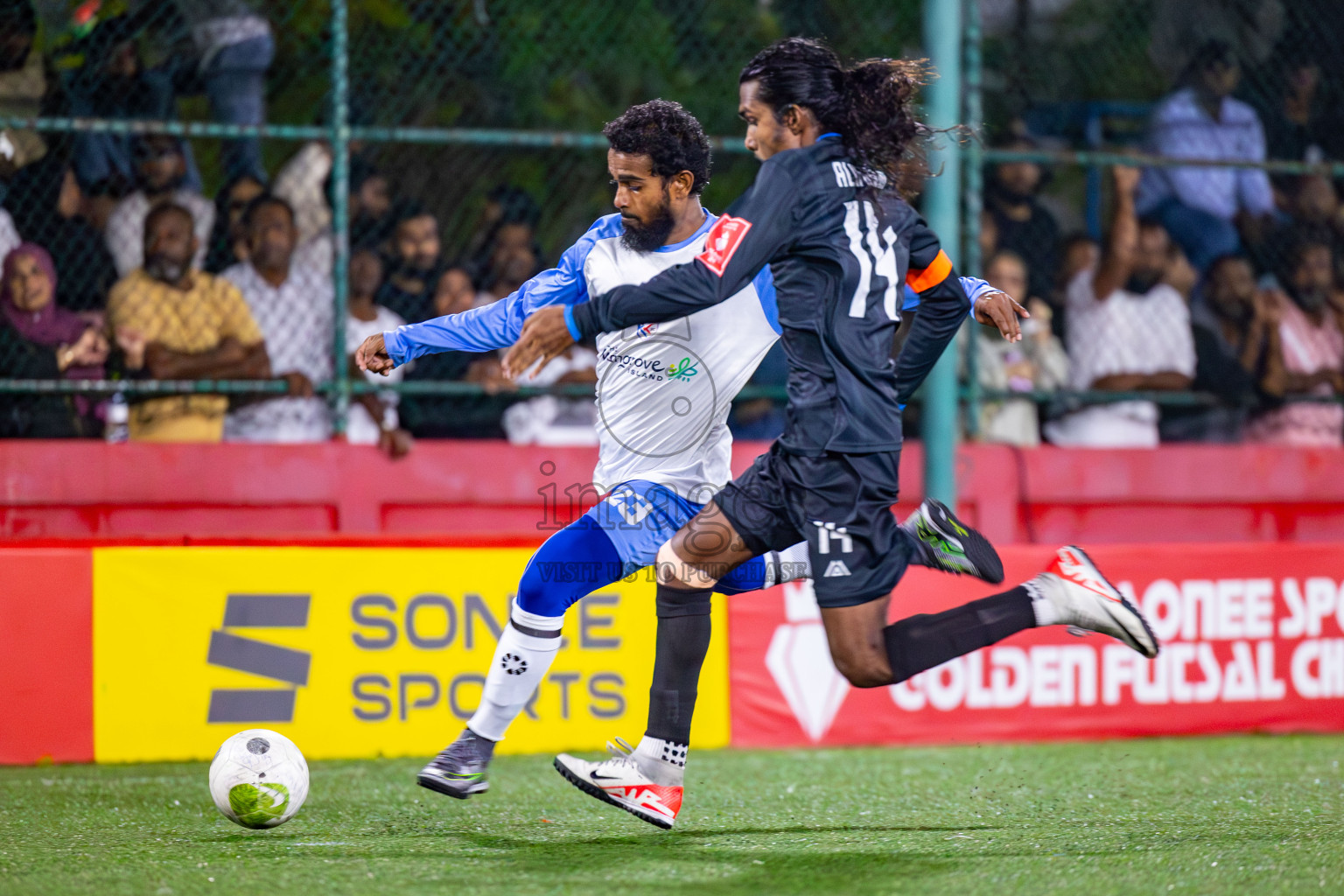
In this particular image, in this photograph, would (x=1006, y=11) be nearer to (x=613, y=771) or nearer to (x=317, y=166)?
(x=317, y=166)

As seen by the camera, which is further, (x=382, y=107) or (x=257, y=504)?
(x=382, y=107)

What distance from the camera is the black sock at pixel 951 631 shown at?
4051 mm

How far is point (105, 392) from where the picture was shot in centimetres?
712

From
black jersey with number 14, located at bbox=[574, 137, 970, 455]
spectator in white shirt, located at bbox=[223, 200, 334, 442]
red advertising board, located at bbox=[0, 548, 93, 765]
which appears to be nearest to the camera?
black jersey with number 14, located at bbox=[574, 137, 970, 455]

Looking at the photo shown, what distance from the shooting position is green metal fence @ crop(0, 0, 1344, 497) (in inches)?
280

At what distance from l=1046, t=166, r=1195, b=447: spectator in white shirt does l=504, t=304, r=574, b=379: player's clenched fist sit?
5.12 metres

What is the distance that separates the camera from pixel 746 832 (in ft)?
14.9

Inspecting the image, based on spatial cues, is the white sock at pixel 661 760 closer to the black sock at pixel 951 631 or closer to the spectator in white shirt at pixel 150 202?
the black sock at pixel 951 631

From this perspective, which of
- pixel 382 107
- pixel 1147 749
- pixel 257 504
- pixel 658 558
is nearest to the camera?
pixel 658 558

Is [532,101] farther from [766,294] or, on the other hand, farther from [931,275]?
[931,275]

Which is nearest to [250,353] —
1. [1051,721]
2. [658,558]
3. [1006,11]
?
[658,558]

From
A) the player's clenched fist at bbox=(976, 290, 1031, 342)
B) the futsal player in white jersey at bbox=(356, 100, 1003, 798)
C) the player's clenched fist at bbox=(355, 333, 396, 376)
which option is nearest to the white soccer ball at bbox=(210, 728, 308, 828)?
the futsal player in white jersey at bbox=(356, 100, 1003, 798)

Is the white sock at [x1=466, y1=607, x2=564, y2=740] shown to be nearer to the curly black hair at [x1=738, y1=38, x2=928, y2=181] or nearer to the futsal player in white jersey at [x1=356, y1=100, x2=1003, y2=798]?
the futsal player in white jersey at [x1=356, y1=100, x2=1003, y2=798]

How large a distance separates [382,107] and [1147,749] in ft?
16.1
